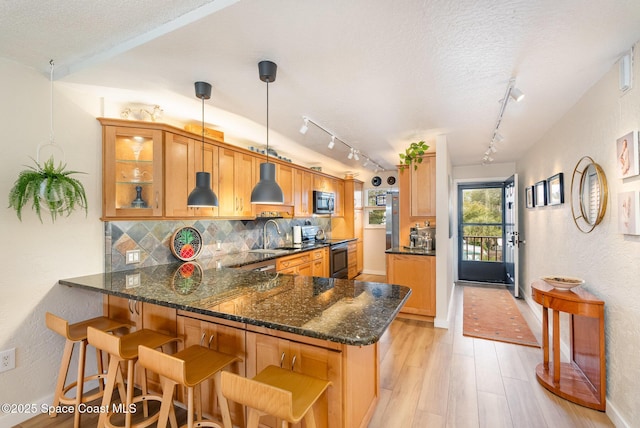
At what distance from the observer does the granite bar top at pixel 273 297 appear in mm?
1368

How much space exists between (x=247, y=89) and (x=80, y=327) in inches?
85.3

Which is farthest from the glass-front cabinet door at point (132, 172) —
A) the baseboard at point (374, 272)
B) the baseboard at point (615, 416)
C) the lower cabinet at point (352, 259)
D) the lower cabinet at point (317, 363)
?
the baseboard at point (374, 272)

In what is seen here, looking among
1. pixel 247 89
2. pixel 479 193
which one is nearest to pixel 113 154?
pixel 247 89

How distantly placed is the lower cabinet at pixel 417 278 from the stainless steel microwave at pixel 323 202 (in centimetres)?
171

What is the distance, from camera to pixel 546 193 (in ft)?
11.5

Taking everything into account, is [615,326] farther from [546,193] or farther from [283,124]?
[283,124]

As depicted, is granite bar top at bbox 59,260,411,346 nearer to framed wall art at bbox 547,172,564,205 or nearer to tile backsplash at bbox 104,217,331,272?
tile backsplash at bbox 104,217,331,272

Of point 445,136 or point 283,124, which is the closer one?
point 283,124

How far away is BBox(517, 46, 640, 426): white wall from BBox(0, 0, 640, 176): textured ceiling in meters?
0.24

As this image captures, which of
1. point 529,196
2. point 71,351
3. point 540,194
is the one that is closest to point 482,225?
point 529,196

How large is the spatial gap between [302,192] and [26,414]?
3796mm

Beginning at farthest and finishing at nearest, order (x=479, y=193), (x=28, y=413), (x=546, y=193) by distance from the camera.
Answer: (x=479, y=193) → (x=546, y=193) → (x=28, y=413)

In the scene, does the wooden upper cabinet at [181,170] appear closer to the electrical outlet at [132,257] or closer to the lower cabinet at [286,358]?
the electrical outlet at [132,257]

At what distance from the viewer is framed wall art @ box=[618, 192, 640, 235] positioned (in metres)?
1.73
